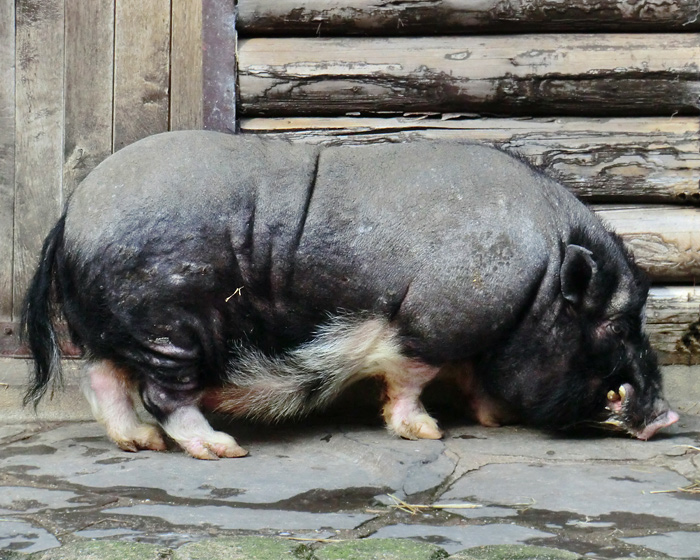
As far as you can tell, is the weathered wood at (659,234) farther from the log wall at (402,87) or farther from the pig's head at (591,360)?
the pig's head at (591,360)

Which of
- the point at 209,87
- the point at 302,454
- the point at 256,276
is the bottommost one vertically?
the point at 302,454

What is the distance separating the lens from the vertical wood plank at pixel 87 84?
15.9 ft

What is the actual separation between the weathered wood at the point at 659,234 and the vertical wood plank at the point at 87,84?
2395mm

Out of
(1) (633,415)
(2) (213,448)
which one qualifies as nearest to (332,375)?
(2) (213,448)

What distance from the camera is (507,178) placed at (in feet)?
13.7

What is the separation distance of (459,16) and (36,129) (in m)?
2.09

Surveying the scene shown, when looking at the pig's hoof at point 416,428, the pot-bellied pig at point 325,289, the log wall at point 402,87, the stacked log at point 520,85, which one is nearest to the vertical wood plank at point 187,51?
the log wall at point 402,87

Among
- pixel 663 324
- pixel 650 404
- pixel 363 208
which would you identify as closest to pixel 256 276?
pixel 363 208

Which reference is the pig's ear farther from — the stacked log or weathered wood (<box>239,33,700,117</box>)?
weathered wood (<box>239,33,700,117</box>)

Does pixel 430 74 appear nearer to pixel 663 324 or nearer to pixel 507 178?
pixel 507 178

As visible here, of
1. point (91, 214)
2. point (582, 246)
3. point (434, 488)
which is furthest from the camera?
point (582, 246)

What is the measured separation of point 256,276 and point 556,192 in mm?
1313

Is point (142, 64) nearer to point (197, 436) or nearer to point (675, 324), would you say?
point (197, 436)

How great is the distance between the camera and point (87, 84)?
4.86m
